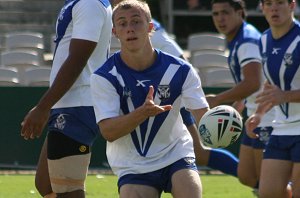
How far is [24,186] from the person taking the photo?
11906mm

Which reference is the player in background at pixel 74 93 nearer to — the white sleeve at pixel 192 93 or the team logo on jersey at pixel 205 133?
the white sleeve at pixel 192 93

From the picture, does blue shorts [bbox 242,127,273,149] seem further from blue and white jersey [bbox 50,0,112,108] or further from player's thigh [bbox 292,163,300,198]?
blue and white jersey [bbox 50,0,112,108]

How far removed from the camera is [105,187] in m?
11.8

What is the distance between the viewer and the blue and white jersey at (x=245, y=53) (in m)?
9.73

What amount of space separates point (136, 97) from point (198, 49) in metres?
Answer: 13.2

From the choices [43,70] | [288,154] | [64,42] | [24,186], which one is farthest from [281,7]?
[43,70]

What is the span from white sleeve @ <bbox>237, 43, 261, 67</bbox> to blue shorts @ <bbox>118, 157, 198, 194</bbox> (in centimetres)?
356

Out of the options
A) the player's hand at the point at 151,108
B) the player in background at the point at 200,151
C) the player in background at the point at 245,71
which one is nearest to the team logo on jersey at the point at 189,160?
the player's hand at the point at 151,108

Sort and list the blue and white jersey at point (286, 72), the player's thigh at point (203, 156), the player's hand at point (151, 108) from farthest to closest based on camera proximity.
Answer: the player's thigh at point (203, 156) → the blue and white jersey at point (286, 72) → the player's hand at point (151, 108)

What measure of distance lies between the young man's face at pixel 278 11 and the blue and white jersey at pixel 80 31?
1.74m

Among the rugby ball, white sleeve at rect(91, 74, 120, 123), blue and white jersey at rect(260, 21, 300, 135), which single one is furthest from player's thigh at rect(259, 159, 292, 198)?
white sleeve at rect(91, 74, 120, 123)

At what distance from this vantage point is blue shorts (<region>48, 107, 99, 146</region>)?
695 centimetres

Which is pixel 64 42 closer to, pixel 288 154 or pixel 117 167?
pixel 117 167

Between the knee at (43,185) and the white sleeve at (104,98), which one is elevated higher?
the white sleeve at (104,98)
